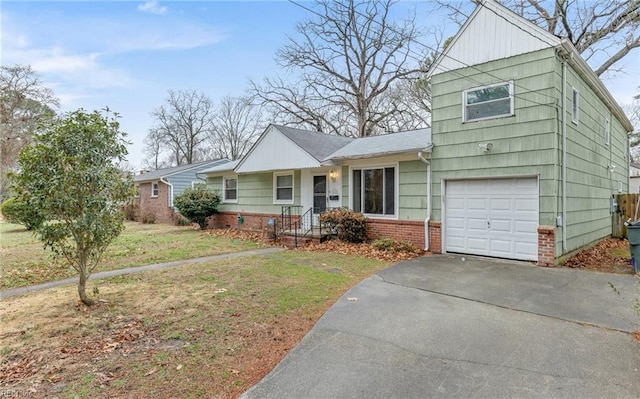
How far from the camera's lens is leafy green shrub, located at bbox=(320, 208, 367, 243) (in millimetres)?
10352

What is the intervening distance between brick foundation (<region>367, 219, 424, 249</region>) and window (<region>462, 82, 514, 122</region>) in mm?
3165

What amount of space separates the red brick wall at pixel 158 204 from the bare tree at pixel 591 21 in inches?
716

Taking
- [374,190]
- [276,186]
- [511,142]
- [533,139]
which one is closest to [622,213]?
[533,139]

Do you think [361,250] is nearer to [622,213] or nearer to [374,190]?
[374,190]

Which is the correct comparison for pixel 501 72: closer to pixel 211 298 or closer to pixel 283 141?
pixel 283 141

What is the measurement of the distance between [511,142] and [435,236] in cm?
300

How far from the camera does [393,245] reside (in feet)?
30.7

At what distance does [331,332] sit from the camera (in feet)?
13.6

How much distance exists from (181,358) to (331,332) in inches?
67.3

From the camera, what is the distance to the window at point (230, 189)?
15930mm

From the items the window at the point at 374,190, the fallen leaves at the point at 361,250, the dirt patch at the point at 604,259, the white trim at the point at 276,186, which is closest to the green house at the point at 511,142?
the dirt patch at the point at 604,259

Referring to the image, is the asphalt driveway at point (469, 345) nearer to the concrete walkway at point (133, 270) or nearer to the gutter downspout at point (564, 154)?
the gutter downspout at point (564, 154)

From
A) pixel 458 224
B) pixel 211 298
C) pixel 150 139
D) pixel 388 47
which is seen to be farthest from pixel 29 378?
pixel 150 139

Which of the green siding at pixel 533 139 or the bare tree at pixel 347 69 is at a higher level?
the bare tree at pixel 347 69
